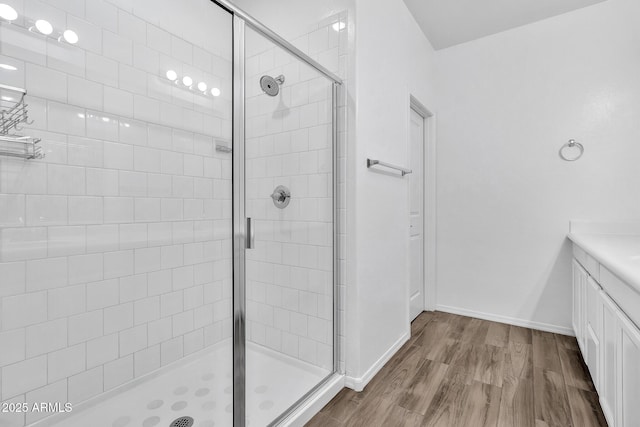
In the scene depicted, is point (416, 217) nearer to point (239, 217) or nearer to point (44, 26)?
point (239, 217)

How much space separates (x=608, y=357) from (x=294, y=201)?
1.59 meters

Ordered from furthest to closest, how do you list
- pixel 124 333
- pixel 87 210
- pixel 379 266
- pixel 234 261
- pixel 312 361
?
pixel 379 266 < pixel 312 361 < pixel 124 333 < pixel 87 210 < pixel 234 261

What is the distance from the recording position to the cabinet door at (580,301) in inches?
79.6

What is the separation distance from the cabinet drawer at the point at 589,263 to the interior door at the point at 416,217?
118 cm

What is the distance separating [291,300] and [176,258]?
0.74 meters

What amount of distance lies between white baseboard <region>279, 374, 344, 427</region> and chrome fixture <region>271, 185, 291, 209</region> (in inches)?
39.1

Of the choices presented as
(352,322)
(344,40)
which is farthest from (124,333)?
(344,40)

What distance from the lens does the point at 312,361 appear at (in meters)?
1.85

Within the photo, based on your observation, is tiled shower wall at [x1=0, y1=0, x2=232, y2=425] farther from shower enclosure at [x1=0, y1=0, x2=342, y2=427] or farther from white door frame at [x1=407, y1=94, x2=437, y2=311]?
white door frame at [x1=407, y1=94, x2=437, y2=311]

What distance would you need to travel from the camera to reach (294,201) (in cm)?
176

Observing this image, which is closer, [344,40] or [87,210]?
[87,210]

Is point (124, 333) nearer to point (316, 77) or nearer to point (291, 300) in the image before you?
point (291, 300)

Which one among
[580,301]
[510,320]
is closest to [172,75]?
[580,301]

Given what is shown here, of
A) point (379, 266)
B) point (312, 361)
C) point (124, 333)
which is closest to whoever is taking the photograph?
point (124, 333)
